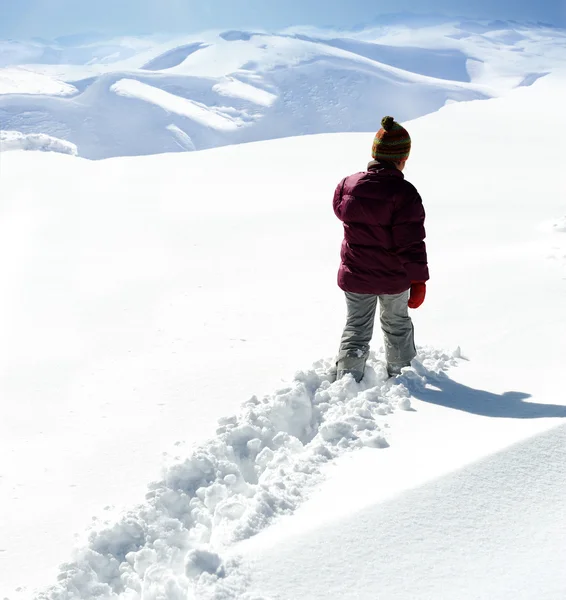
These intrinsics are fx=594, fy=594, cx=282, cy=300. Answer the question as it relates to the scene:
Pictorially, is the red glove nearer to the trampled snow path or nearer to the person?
the person

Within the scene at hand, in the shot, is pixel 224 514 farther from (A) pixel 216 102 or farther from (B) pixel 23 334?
(A) pixel 216 102

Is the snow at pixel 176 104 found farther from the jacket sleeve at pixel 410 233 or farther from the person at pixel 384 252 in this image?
the jacket sleeve at pixel 410 233

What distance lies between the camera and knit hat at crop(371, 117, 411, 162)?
3.12m

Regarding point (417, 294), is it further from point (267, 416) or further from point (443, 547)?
point (443, 547)

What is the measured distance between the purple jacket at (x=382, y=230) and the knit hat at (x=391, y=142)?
0.19ft

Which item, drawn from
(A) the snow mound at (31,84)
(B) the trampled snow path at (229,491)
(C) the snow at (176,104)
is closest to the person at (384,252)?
(B) the trampled snow path at (229,491)

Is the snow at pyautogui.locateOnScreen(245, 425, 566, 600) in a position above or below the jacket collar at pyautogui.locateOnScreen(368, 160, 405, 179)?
below

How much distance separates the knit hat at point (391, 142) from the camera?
→ 3117 mm

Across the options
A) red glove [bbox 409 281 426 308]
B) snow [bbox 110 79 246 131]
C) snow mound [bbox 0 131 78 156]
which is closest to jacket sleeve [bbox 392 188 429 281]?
red glove [bbox 409 281 426 308]

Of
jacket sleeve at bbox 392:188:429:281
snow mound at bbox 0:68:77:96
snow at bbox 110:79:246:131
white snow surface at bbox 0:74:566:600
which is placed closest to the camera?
white snow surface at bbox 0:74:566:600

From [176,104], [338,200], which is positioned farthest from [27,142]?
[176,104]

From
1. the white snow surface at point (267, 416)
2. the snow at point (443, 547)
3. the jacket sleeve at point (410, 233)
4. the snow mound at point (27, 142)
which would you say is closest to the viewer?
the snow at point (443, 547)

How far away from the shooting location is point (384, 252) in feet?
10.6

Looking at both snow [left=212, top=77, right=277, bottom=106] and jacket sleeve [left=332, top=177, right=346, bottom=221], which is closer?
jacket sleeve [left=332, top=177, right=346, bottom=221]
